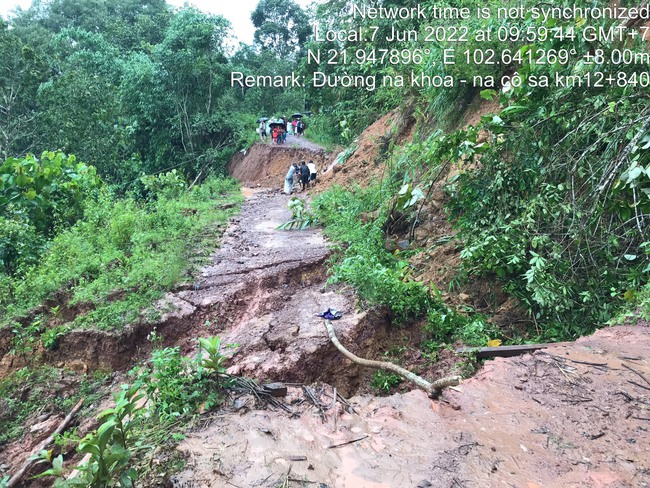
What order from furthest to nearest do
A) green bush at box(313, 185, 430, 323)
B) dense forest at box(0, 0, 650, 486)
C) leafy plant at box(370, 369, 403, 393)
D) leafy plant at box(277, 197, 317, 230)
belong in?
leafy plant at box(277, 197, 317, 230), green bush at box(313, 185, 430, 323), dense forest at box(0, 0, 650, 486), leafy plant at box(370, 369, 403, 393)

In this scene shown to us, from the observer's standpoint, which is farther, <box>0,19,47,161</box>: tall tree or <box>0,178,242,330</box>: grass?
<box>0,19,47,161</box>: tall tree

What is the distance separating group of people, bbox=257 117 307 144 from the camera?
18.1 metres

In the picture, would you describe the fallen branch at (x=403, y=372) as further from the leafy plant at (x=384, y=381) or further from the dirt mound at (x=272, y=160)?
the dirt mound at (x=272, y=160)

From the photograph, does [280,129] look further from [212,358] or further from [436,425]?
[436,425]

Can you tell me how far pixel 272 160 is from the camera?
17.5 metres

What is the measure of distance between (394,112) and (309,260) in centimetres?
630

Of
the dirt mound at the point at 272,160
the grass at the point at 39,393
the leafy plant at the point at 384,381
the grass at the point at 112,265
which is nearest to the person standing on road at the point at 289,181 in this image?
the dirt mound at the point at 272,160

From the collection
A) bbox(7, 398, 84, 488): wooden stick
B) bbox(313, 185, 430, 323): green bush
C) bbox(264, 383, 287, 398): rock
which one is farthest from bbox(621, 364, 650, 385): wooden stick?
bbox(7, 398, 84, 488): wooden stick

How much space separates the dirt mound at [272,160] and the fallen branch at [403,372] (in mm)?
11856

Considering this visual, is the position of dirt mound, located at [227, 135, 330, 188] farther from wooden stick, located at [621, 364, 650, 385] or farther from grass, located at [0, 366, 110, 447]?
wooden stick, located at [621, 364, 650, 385]

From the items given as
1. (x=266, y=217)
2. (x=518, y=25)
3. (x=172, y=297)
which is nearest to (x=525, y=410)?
(x=172, y=297)

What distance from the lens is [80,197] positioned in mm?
9484

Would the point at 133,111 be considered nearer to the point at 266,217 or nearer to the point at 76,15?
the point at 266,217

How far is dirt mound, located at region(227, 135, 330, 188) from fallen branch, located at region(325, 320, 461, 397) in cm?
1186
